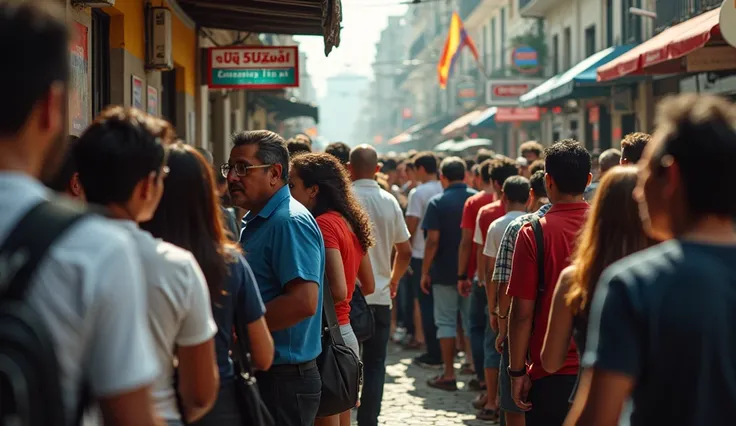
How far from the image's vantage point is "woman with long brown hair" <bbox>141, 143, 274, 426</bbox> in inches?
129

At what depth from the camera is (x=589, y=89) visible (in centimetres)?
2142

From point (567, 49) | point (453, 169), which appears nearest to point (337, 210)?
point (453, 169)

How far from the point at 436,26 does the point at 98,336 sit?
6710 cm

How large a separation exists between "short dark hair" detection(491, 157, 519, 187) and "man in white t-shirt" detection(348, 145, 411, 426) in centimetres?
113

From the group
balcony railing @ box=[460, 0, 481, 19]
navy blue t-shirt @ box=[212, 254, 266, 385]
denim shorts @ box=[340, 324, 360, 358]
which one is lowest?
denim shorts @ box=[340, 324, 360, 358]

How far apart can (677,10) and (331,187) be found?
13.1 meters

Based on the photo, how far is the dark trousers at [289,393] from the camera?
4480mm

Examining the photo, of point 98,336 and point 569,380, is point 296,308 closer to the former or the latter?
point 569,380

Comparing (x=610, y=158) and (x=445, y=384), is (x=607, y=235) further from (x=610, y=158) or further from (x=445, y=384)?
(x=445, y=384)

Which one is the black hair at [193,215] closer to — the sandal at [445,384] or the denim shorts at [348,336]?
the denim shorts at [348,336]

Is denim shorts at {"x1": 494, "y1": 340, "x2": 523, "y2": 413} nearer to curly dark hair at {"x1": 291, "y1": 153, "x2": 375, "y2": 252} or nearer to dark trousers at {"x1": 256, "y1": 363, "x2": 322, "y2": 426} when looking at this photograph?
curly dark hair at {"x1": 291, "y1": 153, "x2": 375, "y2": 252}

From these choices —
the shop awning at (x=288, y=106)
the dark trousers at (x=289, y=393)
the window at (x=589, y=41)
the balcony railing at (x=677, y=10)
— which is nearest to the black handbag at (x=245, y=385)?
the dark trousers at (x=289, y=393)

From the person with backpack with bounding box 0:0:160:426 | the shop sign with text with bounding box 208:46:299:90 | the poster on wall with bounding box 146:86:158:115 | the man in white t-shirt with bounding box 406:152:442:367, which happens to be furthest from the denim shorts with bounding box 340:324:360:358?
the shop sign with text with bounding box 208:46:299:90

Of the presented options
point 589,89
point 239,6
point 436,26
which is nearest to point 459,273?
point 239,6
